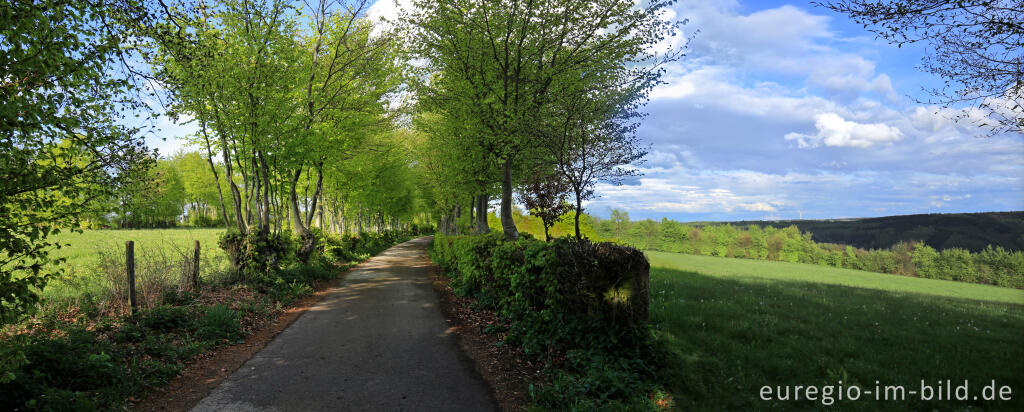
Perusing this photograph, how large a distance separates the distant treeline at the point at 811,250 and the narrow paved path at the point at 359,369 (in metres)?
28.7

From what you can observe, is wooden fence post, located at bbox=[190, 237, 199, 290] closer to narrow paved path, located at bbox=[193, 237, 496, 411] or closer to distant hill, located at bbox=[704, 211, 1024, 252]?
narrow paved path, located at bbox=[193, 237, 496, 411]

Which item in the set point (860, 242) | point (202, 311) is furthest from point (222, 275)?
point (860, 242)

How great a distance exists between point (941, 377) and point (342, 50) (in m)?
22.4

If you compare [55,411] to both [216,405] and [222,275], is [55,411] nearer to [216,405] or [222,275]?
[216,405]

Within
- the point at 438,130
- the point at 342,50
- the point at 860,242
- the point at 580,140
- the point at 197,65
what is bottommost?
the point at 860,242

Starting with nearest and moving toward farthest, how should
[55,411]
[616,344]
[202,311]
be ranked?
[55,411]
[616,344]
[202,311]

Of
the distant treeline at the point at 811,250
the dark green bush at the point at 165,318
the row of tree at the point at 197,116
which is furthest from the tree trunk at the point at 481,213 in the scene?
the distant treeline at the point at 811,250

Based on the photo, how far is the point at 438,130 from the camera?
720 inches

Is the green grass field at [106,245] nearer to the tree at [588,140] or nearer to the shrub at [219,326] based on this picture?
the shrub at [219,326]

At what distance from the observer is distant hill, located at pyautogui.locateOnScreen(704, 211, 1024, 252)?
3952 centimetres

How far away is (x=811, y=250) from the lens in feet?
217

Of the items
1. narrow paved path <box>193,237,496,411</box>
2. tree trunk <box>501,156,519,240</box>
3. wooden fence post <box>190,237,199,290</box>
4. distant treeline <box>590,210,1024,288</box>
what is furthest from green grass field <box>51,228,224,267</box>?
distant treeline <box>590,210,1024,288</box>

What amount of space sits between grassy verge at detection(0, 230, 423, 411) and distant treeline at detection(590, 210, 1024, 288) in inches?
1167

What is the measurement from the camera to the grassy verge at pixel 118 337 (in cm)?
420
